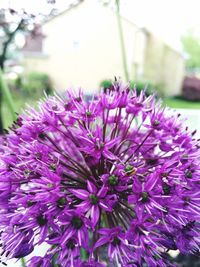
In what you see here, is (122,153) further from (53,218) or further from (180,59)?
(180,59)

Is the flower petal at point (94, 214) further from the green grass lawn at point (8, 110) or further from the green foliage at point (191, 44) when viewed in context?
the green foliage at point (191, 44)

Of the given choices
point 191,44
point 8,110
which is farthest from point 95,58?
point 191,44

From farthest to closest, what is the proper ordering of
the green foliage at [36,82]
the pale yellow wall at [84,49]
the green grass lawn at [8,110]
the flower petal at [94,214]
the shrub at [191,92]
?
1. the shrub at [191,92]
2. the pale yellow wall at [84,49]
3. the green foliage at [36,82]
4. the green grass lawn at [8,110]
5. the flower petal at [94,214]

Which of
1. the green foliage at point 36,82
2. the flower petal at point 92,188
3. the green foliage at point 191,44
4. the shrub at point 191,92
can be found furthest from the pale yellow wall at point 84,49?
the green foliage at point 191,44

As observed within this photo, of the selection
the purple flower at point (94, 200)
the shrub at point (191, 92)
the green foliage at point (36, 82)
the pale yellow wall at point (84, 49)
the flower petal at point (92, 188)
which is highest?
the flower petal at point (92, 188)

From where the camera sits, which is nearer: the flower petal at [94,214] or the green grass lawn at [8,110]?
the flower petal at [94,214]

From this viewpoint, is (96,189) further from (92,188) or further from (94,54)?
(94,54)

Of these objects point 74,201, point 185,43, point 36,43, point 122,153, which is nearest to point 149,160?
point 122,153
